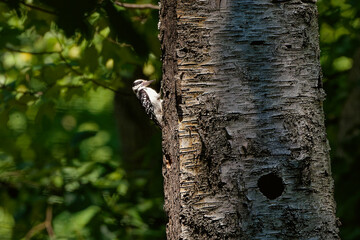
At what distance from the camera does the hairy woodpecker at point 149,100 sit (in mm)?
3570

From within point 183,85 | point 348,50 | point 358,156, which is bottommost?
point 183,85

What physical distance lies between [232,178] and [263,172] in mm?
121

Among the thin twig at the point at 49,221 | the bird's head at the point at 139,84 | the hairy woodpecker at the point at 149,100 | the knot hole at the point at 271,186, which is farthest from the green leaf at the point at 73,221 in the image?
the knot hole at the point at 271,186

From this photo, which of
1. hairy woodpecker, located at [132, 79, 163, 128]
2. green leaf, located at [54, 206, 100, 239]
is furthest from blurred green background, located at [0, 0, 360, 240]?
hairy woodpecker, located at [132, 79, 163, 128]

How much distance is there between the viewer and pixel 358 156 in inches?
177

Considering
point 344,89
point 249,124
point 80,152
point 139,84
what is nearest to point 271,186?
point 249,124

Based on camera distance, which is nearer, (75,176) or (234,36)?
(234,36)

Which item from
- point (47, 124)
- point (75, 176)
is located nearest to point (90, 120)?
point (47, 124)

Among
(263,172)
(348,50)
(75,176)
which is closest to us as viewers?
(263,172)

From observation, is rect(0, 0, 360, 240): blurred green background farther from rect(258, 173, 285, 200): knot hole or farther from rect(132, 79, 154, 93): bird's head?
rect(258, 173, 285, 200): knot hole

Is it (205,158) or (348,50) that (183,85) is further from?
(348,50)

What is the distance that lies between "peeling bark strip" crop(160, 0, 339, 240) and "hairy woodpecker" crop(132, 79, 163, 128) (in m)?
1.79

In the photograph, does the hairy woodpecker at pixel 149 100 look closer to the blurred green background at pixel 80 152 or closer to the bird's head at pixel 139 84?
the bird's head at pixel 139 84

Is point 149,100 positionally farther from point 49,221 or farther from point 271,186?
point 271,186
